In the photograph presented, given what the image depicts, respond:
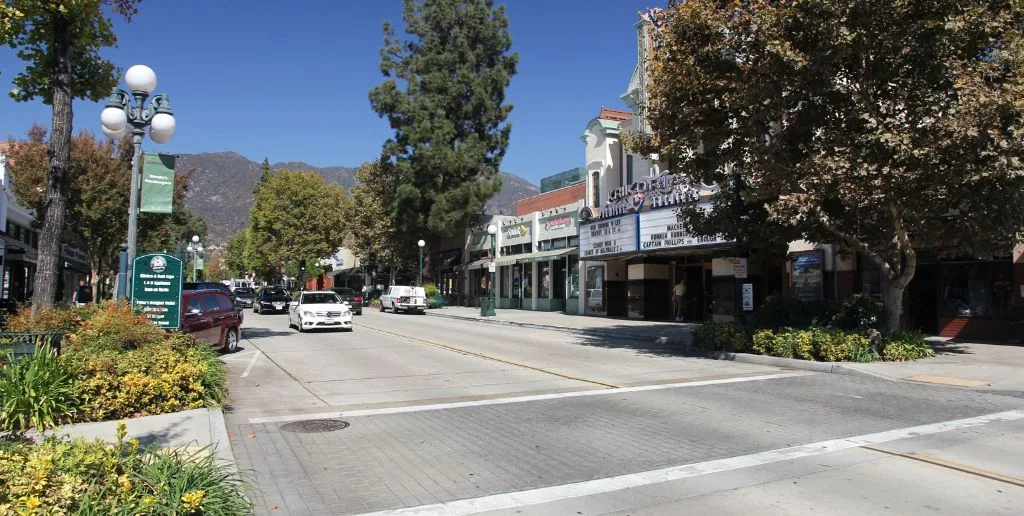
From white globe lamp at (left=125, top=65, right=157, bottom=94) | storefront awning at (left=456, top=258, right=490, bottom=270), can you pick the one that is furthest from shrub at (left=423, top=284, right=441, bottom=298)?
white globe lamp at (left=125, top=65, right=157, bottom=94)

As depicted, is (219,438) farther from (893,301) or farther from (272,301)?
(272,301)

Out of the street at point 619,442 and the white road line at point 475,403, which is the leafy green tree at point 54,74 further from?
the white road line at point 475,403

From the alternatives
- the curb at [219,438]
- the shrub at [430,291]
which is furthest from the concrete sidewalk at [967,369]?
the shrub at [430,291]

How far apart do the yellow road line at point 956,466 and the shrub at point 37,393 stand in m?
8.36

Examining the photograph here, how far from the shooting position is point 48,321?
10.7 metres

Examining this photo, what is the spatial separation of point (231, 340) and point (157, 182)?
5829mm

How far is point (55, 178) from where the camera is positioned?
11.8 m

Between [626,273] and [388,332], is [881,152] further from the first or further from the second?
[626,273]

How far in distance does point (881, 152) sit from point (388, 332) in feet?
53.1

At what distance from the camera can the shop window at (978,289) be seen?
16859 mm

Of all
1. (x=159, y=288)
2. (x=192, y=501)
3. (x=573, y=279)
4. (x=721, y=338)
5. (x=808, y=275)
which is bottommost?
(x=192, y=501)

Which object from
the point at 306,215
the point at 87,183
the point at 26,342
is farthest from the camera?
the point at 306,215

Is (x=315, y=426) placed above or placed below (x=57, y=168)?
below

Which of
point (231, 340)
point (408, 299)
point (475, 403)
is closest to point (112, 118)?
point (231, 340)
